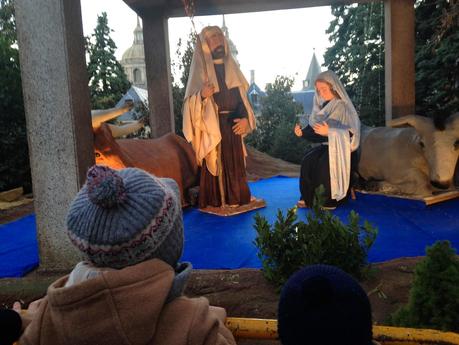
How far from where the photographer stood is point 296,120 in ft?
38.0

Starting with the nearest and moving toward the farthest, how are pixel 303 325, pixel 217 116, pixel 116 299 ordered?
pixel 303 325 < pixel 116 299 < pixel 217 116

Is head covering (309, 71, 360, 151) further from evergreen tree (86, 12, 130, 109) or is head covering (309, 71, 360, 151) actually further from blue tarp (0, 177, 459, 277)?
evergreen tree (86, 12, 130, 109)

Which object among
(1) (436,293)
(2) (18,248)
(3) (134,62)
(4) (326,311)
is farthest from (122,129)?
(3) (134,62)

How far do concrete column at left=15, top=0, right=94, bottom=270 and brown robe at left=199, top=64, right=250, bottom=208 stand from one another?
2367 millimetres

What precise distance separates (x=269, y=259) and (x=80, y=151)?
1808 mm

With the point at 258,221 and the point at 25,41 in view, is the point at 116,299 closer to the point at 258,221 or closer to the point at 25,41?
the point at 258,221

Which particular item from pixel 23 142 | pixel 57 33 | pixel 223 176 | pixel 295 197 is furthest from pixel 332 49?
pixel 57 33

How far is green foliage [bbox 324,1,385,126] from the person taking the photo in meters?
9.62

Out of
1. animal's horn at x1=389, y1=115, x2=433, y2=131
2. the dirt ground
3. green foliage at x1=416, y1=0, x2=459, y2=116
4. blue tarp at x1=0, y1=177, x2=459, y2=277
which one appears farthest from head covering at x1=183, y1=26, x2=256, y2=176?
green foliage at x1=416, y1=0, x2=459, y2=116

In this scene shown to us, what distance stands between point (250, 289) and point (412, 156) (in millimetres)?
3658

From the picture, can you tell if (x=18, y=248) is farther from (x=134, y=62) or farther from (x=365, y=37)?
(x=134, y=62)

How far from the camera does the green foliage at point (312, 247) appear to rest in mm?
2820

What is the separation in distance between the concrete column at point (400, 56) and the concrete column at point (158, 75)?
149 inches

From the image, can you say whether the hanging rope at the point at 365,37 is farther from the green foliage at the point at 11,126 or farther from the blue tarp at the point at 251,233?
the green foliage at the point at 11,126
